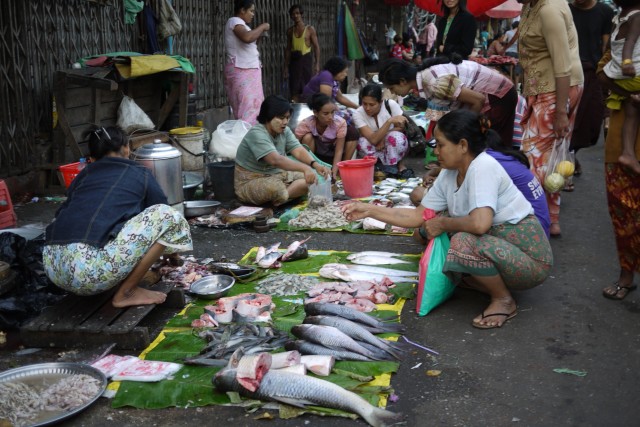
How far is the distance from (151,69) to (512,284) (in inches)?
189

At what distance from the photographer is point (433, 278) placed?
4277mm

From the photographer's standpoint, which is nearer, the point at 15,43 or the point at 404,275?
the point at 404,275

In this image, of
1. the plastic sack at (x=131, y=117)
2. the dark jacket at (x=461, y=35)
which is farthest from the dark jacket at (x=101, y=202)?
the dark jacket at (x=461, y=35)

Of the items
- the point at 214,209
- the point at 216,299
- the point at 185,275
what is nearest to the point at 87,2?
the point at 214,209

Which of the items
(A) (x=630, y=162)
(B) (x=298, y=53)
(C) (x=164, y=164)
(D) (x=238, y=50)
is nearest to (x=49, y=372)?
(C) (x=164, y=164)

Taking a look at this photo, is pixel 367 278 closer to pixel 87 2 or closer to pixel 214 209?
pixel 214 209

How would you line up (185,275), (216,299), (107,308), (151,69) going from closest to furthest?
(107,308), (216,299), (185,275), (151,69)

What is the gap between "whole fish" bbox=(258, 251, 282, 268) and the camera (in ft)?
17.1

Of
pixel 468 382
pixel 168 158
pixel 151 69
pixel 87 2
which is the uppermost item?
pixel 87 2

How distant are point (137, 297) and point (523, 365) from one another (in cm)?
227

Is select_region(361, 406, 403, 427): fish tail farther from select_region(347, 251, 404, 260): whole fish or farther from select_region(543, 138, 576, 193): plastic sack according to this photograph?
select_region(543, 138, 576, 193): plastic sack

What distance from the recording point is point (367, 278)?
4848 millimetres

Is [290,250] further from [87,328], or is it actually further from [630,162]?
[630,162]

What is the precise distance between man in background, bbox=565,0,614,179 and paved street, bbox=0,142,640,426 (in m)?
2.23
